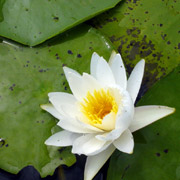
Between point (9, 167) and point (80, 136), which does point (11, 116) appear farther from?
point (80, 136)

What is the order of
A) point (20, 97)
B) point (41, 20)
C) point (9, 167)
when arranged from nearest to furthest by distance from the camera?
point (9, 167)
point (20, 97)
point (41, 20)

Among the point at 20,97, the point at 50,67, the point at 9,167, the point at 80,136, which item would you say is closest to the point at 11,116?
the point at 20,97

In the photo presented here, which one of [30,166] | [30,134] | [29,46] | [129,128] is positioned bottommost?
[30,166]

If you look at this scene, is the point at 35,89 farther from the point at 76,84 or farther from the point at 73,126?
the point at 73,126

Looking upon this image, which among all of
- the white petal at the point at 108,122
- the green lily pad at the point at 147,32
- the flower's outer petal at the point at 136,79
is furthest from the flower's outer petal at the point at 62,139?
the green lily pad at the point at 147,32

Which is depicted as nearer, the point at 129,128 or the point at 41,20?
the point at 129,128

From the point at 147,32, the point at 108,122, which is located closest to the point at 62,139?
the point at 108,122
